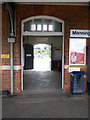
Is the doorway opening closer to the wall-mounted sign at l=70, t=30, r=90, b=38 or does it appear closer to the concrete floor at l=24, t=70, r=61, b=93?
the concrete floor at l=24, t=70, r=61, b=93

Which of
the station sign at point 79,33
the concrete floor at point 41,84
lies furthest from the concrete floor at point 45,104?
the station sign at point 79,33

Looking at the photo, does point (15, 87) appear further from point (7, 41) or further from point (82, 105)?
point (82, 105)

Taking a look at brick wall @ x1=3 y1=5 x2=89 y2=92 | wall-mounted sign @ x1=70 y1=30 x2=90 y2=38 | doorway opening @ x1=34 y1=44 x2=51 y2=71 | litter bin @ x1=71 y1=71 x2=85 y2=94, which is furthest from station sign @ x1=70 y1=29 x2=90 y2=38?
doorway opening @ x1=34 y1=44 x2=51 y2=71

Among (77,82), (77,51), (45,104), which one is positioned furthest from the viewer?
(77,51)

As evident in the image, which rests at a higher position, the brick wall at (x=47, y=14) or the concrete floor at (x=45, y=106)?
the brick wall at (x=47, y=14)

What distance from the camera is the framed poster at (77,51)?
5.05 meters

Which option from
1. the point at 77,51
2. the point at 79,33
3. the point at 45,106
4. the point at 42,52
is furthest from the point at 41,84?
the point at 42,52

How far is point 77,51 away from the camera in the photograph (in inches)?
201

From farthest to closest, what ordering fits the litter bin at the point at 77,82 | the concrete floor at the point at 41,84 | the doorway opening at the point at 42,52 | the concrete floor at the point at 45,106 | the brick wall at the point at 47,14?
the doorway opening at the point at 42,52 → the concrete floor at the point at 41,84 → the brick wall at the point at 47,14 → the litter bin at the point at 77,82 → the concrete floor at the point at 45,106

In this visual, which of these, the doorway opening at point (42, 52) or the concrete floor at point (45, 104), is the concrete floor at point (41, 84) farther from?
the doorway opening at point (42, 52)

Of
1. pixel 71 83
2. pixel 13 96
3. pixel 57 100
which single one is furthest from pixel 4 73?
pixel 71 83

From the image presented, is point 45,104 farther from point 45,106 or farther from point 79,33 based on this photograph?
point 79,33

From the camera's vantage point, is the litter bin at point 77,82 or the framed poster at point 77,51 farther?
the framed poster at point 77,51

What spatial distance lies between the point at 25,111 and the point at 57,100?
4.34 ft
